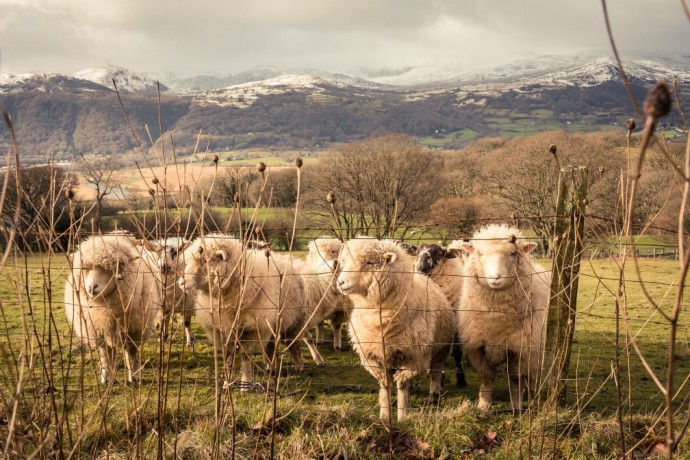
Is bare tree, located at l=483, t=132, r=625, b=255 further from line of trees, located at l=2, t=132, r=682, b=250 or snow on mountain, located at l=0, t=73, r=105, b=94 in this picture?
snow on mountain, located at l=0, t=73, r=105, b=94

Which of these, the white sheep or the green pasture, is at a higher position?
the green pasture

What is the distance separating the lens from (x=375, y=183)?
117 ft

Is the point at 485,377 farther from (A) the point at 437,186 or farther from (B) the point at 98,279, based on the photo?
(A) the point at 437,186

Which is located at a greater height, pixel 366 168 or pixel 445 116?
pixel 445 116

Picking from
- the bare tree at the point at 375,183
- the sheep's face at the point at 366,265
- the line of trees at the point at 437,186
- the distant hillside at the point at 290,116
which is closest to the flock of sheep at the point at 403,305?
the sheep's face at the point at 366,265

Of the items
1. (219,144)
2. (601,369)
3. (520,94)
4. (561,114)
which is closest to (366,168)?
(601,369)

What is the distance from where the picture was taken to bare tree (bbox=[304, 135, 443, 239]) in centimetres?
3444

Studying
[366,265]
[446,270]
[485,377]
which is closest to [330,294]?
[446,270]

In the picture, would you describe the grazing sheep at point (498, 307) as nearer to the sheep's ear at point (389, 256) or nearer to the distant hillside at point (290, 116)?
the sheep's ear at point (389, 256)

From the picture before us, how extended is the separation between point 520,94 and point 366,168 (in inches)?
6929

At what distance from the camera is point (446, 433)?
4.25 meters

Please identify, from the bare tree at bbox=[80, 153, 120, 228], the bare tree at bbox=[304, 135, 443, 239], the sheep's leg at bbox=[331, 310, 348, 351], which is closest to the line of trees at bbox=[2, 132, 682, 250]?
the bare tree at bbox=[304, 135, 443, 239]

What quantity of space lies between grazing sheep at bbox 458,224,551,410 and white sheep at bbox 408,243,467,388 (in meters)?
0.96

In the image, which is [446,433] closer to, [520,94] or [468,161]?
[468,161]
